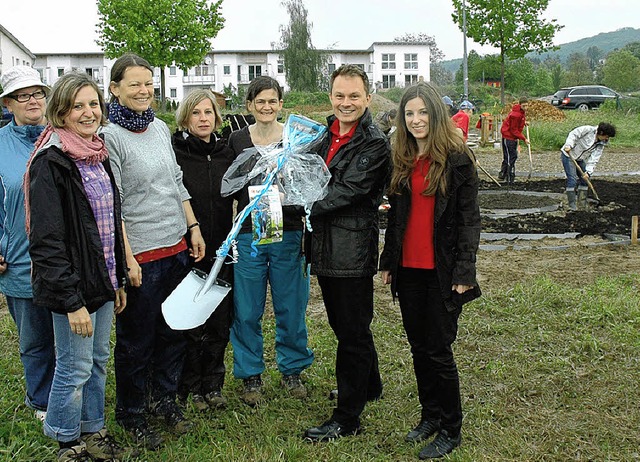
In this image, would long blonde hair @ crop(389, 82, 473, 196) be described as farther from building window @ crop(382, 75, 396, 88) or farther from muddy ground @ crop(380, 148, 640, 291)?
building window @ crop(382, 75, 396, 88)

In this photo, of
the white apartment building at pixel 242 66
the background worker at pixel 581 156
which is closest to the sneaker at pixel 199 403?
the background worker at pixel 581 156

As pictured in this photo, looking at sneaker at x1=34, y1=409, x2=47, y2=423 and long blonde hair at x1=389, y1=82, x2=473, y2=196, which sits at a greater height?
long blonde hair at x1=389, y1=82, x2=473, y2=196

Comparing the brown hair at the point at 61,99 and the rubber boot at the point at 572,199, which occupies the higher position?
the brown hair at the point at 61,99

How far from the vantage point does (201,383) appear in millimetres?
3713

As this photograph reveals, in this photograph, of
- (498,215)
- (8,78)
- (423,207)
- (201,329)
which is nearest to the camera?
(423,207)

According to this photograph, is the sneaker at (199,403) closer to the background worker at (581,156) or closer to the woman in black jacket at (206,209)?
the woman in black jacket at (206,209)

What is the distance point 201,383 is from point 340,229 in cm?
131

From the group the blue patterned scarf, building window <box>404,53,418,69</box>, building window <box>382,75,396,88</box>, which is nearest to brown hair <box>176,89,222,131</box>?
the blue patterned scarf

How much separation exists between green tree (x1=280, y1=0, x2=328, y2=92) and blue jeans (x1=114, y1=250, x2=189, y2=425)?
54480mm

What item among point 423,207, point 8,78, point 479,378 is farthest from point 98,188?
point 479,378

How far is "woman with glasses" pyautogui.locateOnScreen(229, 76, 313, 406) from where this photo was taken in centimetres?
356

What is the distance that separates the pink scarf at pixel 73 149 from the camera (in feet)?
8.74

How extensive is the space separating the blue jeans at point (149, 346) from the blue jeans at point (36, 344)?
0.35m

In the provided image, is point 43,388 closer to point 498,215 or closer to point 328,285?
point 328,285
